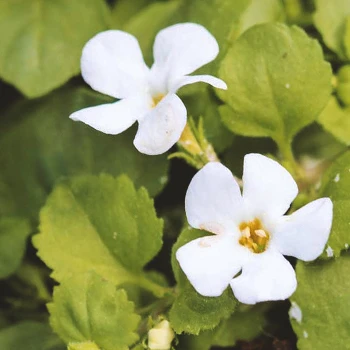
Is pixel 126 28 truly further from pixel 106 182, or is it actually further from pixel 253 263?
pixel 253 263

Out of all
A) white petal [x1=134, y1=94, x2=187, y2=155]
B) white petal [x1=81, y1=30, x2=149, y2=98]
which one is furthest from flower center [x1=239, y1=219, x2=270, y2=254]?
white petal [x1=81, y1=30, x2=149, y2=98]

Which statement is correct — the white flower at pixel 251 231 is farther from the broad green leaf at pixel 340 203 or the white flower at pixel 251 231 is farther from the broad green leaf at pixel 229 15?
the broad green leaf at pixel 229 15

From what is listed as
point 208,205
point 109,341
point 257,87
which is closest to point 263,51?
point 257,87

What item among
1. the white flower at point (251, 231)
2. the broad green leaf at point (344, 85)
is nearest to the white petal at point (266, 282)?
the white flower at point (251, 231)

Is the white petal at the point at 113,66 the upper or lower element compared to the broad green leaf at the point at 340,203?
upper

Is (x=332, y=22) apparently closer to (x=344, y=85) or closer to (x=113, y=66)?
(x=344, y=85)

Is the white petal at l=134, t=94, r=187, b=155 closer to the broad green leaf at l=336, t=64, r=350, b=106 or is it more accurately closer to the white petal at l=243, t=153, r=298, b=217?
the white petal at l=243, t=153, r=298, b=217

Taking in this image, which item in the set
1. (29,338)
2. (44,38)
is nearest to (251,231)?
(29,338)
